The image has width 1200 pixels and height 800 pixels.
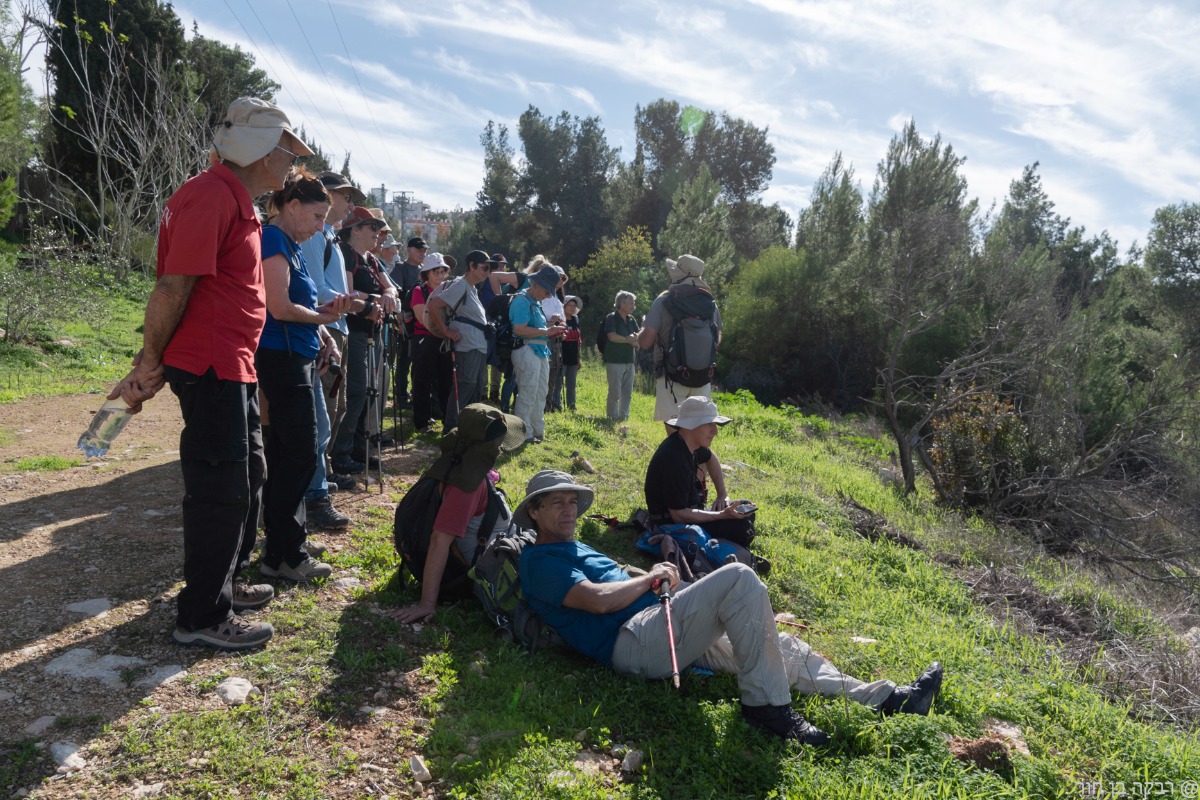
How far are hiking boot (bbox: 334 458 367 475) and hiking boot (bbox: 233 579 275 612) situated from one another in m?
2.45

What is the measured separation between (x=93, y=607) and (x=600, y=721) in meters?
2.40

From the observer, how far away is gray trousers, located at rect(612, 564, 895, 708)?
3320 mm

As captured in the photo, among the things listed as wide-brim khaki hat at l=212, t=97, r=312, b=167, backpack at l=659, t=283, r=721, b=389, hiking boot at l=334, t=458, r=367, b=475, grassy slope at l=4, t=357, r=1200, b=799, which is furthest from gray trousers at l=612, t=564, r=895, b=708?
hiking boot at l=334, t=458, r=367, b=475

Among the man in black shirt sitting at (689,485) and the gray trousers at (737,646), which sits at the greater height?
the man in black shirt sitting at (689,485)

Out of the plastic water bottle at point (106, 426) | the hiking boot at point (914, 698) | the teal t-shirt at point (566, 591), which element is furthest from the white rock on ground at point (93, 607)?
the hiking boot at point (914, 698)

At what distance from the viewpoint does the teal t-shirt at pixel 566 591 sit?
3602mm

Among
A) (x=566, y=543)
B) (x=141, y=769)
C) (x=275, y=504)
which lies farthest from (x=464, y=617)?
(x=141, y=769)

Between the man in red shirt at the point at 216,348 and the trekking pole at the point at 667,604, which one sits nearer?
the man in red shirt at the point at 216,348

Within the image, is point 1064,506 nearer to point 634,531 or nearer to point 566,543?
point 634,531

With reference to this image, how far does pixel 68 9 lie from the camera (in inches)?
859

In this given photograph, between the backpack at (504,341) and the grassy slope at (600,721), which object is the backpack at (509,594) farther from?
the backpack at (504,341)

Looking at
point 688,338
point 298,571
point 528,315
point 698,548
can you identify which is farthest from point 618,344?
point 298,571

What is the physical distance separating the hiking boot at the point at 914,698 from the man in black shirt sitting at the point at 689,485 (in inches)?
68.2

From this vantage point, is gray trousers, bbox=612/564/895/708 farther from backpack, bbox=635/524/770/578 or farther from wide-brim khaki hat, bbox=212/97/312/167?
wide-brim khaki hat, bbox=212/97/312/167
